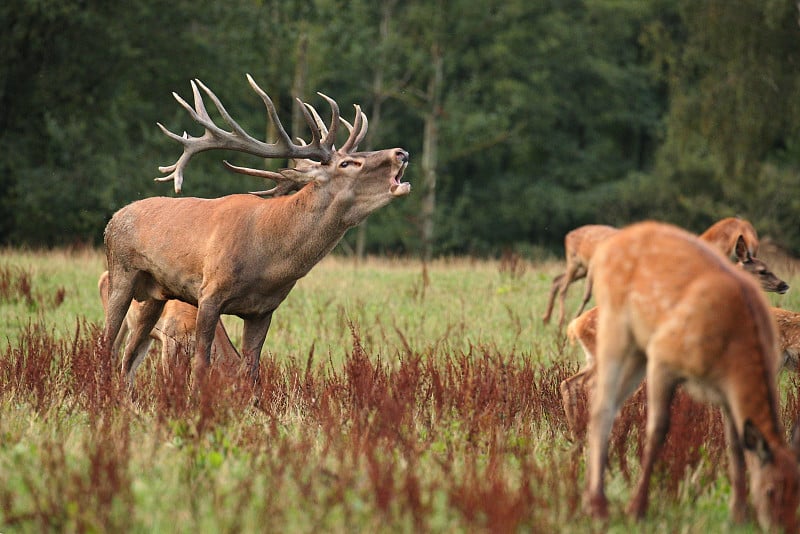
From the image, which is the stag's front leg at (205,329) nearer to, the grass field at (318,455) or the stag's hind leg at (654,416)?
the grass field at (318,455)

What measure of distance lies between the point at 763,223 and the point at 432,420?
2597cm

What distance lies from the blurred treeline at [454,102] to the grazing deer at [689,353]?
53.2ft

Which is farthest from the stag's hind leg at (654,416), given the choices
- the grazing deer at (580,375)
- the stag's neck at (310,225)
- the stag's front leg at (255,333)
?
the stag's front leg at (255,333)

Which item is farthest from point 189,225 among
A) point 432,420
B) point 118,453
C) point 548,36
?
point 548,36

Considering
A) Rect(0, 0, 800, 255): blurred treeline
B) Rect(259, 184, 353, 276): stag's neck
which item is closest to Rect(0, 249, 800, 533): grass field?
Rect(259, 184, 353, 276): stag's neck

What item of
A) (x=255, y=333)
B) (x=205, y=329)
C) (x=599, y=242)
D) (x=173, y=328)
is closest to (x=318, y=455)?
(x=205, y=329)

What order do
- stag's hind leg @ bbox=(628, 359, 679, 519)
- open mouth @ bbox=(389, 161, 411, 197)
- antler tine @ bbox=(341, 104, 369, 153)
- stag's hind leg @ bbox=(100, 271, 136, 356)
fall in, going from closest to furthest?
stag's hind leg @ bbox=(628, 359, 679, 519)
open mouth @ bbox=(389, 161, 411, 197)
antler tine @ bbox=(341, 104, 369, 153)
stag's hind leg @ bbox=(100, 271, 136, 356)

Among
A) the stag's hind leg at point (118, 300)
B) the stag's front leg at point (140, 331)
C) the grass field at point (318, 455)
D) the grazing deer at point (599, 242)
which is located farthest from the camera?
the grazing deer at point (599, 242)

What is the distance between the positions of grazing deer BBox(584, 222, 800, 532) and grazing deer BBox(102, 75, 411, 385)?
104 inches

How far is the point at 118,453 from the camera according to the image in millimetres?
4633

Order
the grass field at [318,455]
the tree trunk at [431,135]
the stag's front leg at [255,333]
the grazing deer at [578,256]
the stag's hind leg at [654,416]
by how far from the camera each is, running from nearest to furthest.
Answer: the grass field at [318,455], the stag's hind leg at [654,416], the stag's front leg at [255,333], the grazing deer at [578,256], the tree trunk at [431,135]

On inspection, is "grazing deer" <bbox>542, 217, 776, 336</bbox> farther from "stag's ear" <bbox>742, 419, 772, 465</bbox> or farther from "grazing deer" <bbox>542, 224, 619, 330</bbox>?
"stag's ear" <bbox>742, 419, 772, 465</bbox>

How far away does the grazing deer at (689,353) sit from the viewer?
3930 mm

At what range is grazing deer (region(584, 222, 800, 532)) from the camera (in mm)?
3930
